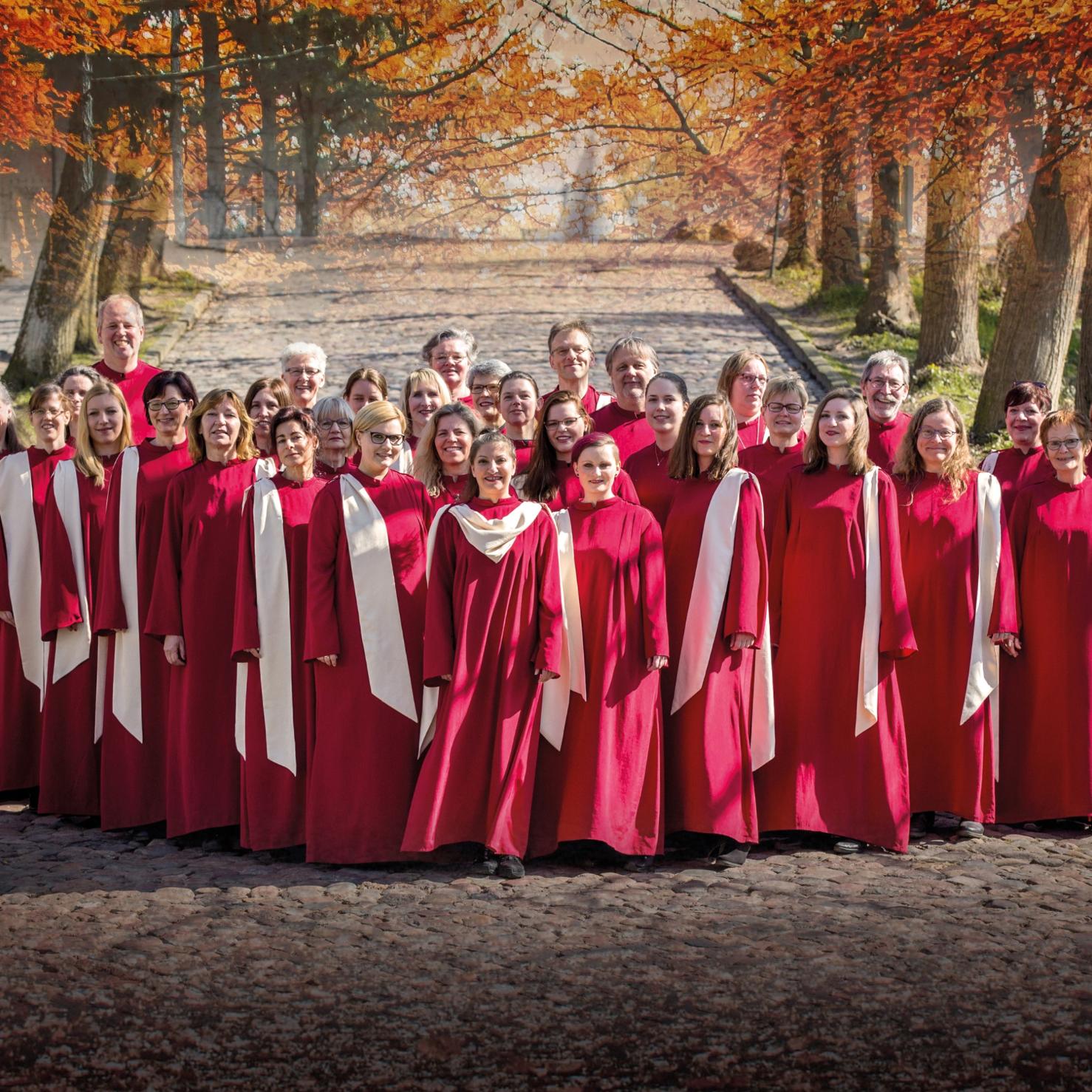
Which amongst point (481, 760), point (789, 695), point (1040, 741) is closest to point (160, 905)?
point (481, 760)

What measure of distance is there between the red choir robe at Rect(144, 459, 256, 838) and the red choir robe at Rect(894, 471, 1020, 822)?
294cm

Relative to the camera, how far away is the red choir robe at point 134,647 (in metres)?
6.03

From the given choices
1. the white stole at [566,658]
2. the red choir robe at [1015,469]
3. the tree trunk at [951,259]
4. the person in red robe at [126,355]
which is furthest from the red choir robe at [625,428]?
the tree trunk at [951,259]

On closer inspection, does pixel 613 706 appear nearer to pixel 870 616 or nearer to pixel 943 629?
pixel 870 616

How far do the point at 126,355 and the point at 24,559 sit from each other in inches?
49.7

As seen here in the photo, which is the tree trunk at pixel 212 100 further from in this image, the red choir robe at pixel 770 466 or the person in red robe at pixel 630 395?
the red choir robe at pixel 770 466

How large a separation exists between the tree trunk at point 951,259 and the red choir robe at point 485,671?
802cm

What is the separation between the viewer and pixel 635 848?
5.43 m

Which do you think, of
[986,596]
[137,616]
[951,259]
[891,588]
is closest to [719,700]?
[891,588]

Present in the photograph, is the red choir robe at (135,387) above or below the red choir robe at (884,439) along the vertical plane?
above

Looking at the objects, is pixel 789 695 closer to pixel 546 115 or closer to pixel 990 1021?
pixel 990 1021

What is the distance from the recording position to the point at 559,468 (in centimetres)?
584

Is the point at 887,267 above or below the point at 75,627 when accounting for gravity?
above

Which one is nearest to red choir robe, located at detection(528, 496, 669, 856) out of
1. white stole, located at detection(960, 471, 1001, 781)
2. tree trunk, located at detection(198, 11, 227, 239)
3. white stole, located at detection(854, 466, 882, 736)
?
white stole, located at detection(854, 466, 882, 736)
